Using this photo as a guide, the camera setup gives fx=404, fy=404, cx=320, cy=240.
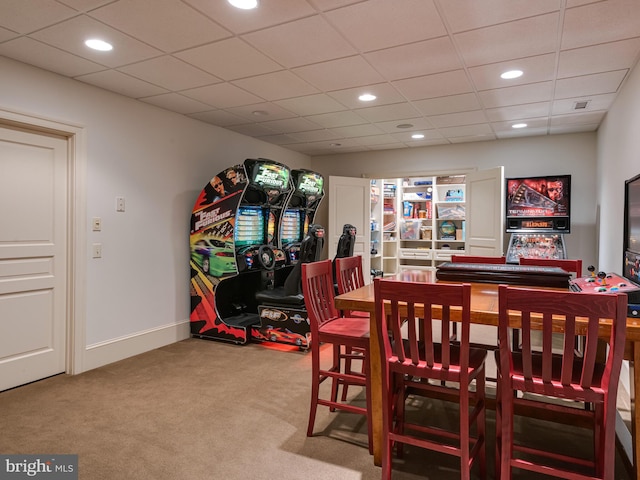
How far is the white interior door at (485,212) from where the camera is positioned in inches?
204

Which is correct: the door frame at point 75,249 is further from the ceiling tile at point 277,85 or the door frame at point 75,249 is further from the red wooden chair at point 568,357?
the red wooden chair at point 568,357

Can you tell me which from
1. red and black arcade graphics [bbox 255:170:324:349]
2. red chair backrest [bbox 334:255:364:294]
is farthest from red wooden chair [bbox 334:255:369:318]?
red and black arcade graphics [bbox 255:170:324:349]

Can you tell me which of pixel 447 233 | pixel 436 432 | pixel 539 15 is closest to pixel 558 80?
pixel 539 15

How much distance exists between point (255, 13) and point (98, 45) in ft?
4.01

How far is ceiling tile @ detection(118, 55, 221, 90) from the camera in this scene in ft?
10.1

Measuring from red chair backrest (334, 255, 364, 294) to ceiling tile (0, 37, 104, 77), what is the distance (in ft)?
7.92

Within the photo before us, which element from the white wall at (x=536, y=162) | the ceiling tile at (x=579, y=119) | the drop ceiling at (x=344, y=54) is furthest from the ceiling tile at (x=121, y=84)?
the ceiling tile at (x=579, y=119)

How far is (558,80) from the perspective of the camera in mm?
3365

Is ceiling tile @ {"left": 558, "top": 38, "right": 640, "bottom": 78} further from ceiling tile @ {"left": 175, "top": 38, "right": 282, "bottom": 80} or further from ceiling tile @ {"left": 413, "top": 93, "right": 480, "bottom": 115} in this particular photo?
ceiling tile @ {"left": 175, "top": 38, "right": 282, "bottom": 80}

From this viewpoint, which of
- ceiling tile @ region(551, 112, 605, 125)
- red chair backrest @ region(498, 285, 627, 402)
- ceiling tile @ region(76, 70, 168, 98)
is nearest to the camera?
red chair backrest @ region(498, 285, 627, 402)

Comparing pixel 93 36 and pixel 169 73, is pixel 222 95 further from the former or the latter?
pixel 93 36

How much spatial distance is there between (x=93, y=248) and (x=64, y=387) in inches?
46.1

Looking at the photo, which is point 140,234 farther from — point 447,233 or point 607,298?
point 447,233

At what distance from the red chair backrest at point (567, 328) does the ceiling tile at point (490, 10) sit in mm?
1624
